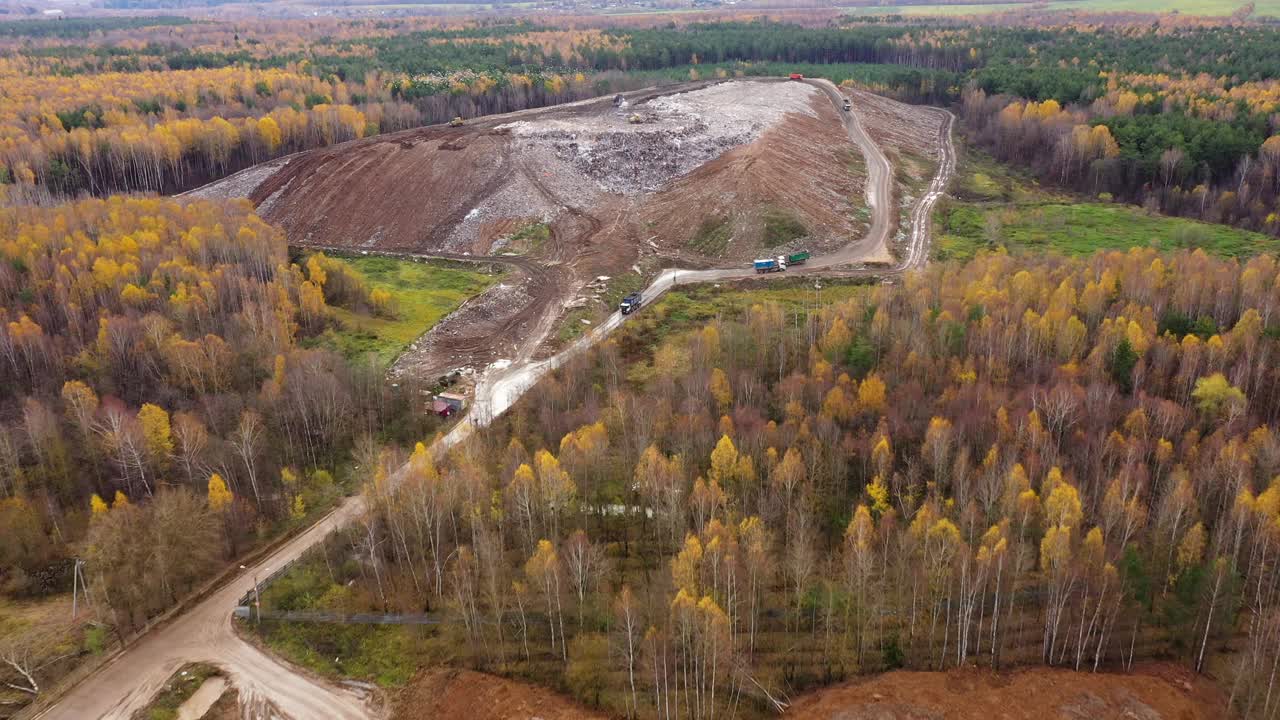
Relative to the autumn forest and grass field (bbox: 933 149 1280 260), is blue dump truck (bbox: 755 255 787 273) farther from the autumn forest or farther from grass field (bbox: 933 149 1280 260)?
grass field (bbox: 933 149 1280 260)

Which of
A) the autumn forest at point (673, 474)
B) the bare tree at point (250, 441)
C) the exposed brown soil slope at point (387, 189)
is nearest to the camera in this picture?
the autumn forest at point (673, 474)

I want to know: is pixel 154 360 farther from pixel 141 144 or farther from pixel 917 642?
pixel 141 144

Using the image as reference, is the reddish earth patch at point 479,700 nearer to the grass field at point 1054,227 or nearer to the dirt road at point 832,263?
the dirt road at point 832,263

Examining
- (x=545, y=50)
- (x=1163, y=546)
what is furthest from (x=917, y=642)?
(x=545, y=50)

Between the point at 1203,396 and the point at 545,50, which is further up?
the point at 545,50

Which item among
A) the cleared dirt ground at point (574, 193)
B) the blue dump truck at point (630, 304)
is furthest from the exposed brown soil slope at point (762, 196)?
the blue dump truck at point (630, 304)
